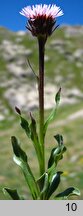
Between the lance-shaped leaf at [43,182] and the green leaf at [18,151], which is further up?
the green leaf at [18,151]

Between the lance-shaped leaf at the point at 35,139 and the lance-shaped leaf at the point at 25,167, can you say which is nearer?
the lance-shaped leaf at the point at 35,139

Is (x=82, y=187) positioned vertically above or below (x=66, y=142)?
above

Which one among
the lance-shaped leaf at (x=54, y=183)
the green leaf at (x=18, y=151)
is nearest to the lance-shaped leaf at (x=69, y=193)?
the lance-shaped leaf at (x=54, y=183)

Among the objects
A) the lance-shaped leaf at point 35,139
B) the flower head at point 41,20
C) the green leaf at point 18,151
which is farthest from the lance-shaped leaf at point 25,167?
the flower head at point 41,20

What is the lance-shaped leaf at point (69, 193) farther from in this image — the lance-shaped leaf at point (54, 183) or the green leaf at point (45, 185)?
the green leaf at point (45, 185)

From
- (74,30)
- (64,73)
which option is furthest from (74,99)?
(74,30)

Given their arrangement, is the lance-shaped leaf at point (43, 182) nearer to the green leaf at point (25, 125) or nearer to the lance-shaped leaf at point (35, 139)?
the lance-shaped leaf at point (35, 139)
